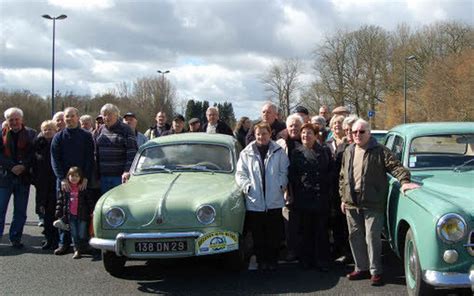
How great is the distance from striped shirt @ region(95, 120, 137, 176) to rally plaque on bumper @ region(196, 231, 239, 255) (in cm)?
234

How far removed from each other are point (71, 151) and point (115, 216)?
2.04 metres

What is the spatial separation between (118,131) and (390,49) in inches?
1954

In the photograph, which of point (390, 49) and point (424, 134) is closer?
point (424, 134)

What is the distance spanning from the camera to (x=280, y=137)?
730 cm

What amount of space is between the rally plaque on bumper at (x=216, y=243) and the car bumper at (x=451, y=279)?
2146mm

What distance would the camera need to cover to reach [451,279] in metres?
4.32

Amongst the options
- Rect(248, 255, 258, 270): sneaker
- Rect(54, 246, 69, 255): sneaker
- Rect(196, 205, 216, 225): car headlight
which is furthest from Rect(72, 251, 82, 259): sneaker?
Rect(196, 205, 216, 225): car headlight

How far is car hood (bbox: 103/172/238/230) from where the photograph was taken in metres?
5.60

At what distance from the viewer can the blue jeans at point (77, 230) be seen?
23.6 ft

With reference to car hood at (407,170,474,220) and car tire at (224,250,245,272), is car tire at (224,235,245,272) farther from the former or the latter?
car hood at (407,170,474,220)

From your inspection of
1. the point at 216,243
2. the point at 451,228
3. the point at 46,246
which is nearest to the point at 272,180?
the point at 216,243

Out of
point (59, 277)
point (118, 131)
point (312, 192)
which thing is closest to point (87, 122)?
point (118, 131)

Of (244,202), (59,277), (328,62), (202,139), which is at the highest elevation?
(328,62)

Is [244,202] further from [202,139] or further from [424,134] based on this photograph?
[424,134]
